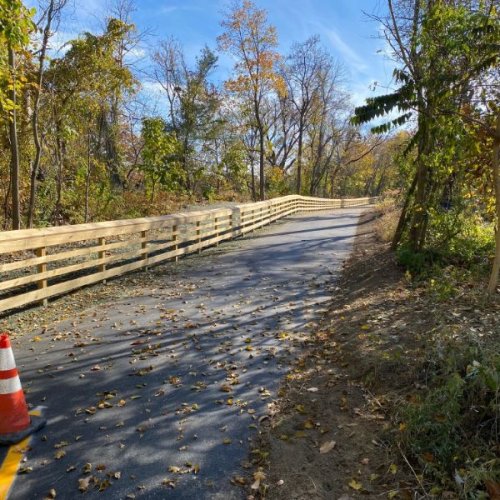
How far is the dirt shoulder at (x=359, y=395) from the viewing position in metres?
3.16

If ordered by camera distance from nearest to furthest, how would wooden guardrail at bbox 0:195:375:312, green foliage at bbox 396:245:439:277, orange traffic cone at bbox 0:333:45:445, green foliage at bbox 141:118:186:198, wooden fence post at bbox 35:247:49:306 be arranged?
1. orange traffic cone at bbox 0:333:45:445
2. wooden guardrail at bbox 0:195:375:312
3. wooden fence post at bbox 35:247:49:306
4. green foliage at bbox 396:245:439:277
5. green foliage at bbox 141:118:186:198

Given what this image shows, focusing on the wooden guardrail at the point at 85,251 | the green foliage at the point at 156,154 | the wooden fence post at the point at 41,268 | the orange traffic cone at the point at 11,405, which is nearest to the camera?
the orange traffic cone at the point at 11,405

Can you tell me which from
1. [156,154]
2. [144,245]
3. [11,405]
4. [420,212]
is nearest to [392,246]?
[420,212]

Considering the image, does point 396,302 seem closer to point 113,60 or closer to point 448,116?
point 448,116

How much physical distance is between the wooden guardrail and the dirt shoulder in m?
4.33

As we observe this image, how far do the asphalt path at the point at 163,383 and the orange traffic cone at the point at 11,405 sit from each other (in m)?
0.14

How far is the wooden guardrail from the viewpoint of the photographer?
22.0 ft

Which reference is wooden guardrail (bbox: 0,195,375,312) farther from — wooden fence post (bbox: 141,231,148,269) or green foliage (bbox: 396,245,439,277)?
green foliage (bbox: 396,245,439,277)

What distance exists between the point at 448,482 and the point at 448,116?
16.2ft

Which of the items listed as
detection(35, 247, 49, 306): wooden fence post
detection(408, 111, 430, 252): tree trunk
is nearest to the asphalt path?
detection(35, 247, 49, 306): wooden fence post

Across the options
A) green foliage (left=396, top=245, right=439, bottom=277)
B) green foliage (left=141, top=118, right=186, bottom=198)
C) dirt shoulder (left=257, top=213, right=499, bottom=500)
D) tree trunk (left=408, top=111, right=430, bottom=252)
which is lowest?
dirt shoulder (left=257, top=213, right=499, bottom=500)

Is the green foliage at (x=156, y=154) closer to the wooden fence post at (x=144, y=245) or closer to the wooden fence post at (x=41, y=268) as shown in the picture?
the wooden fence post at (x=144, y=245)

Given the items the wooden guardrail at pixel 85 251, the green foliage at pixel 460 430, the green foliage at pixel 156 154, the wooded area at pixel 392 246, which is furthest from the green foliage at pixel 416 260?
the green foliage at pixel 156 154

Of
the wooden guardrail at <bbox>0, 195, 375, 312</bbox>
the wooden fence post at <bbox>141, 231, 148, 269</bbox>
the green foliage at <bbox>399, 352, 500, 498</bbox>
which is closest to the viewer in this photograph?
the green foliage at <bbox>399, 352, 500, 498</bbox>
